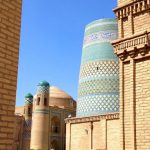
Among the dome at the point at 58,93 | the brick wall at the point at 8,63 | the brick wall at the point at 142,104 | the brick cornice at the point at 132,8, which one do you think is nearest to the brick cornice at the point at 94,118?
the brick cornice at the point at 132,8

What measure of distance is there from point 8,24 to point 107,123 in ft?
36.6

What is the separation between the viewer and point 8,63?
328cm

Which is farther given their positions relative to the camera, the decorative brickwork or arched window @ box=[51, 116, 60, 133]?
arched window @ box=[51, 116, 60, 133]

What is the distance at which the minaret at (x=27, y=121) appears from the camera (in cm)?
3225

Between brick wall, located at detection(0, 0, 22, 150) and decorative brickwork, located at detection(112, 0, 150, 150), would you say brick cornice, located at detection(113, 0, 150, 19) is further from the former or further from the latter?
brick wall, located at detection(0, 0, 22, 150)

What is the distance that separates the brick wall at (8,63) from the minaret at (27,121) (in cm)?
2948

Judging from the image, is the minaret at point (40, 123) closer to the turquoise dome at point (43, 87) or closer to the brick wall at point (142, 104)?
the turquoise dome at point (43, 87)

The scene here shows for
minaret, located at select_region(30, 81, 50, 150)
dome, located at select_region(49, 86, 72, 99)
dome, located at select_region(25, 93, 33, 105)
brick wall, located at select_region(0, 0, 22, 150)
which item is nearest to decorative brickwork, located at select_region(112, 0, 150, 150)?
brick wall, located at select_region(0, 0, 22, 150)

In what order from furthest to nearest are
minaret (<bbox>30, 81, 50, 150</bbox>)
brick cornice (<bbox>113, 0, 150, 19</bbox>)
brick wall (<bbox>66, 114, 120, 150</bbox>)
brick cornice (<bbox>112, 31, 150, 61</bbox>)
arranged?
minaret (<bbox>30, 81, 50, 150</bbox>), brick wall (<bbox>66, 114, 120, 150</bbox>), brick cornice (<bbox>113, 0, 150, 19</bbox>), brick cornice (<bbox>112, 31, 150, 61</bbox>)

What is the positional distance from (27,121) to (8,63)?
3017cm

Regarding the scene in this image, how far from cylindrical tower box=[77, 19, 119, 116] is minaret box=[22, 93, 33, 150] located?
51.8 ft

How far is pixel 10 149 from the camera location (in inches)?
122

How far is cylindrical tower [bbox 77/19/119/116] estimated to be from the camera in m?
16.9

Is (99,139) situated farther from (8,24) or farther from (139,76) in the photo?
(8,24)
